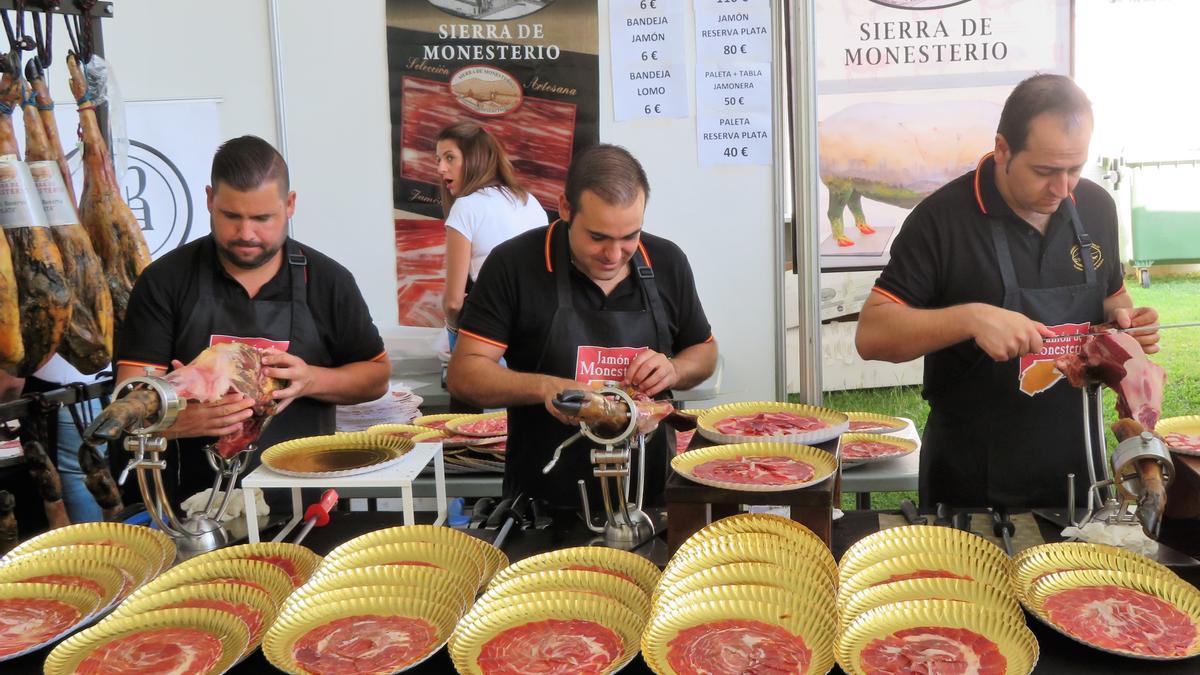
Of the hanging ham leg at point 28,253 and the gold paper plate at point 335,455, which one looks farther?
the hanging ham leg at point 28,253

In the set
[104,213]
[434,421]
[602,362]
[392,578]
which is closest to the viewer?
[392,578]

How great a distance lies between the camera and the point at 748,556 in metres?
1.71

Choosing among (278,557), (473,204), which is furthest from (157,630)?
(473,204)

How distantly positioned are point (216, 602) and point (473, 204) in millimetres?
2632

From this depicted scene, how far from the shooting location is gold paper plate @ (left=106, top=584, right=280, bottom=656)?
1.68 metres

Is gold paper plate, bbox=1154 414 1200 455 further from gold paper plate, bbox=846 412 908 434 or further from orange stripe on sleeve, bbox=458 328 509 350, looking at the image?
orange stripe on sleeve, bbox=458 328 509 350

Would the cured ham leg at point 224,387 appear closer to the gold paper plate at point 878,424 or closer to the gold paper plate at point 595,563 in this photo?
the gold paper plate at point 595,563

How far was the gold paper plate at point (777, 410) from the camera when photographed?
2.14 meters

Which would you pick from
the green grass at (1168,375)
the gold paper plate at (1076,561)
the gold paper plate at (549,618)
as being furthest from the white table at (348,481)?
the green grass at (1168,375)

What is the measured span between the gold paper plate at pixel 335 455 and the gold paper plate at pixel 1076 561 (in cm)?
128

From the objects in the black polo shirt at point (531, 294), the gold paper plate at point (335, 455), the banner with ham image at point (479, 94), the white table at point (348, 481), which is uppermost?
the banner with ham image at point (479, 94)

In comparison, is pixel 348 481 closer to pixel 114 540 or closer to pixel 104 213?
pixel 114 540

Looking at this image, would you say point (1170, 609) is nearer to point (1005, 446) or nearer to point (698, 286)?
point (1005, 446)

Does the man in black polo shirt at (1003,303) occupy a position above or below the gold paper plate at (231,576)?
above
